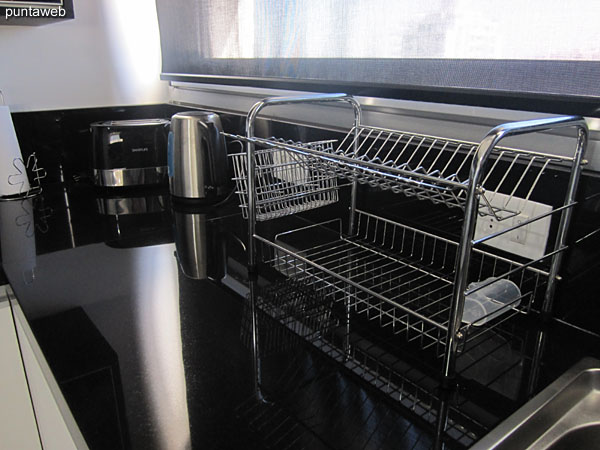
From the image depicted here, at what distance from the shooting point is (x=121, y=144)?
4.86ft

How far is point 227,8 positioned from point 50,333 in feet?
3.42

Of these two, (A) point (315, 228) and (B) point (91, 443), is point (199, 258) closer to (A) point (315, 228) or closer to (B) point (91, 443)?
(A) point (315, 228)

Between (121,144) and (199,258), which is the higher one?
(121,144)

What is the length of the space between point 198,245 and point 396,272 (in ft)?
1.56

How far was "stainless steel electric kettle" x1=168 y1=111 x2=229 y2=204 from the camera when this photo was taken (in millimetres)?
1298

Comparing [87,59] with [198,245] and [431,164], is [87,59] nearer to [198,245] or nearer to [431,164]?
[198,245]

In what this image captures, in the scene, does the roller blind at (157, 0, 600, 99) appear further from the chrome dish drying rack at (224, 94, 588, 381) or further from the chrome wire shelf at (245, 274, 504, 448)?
the chrome wire shelf at (245, 274, 504, 448)

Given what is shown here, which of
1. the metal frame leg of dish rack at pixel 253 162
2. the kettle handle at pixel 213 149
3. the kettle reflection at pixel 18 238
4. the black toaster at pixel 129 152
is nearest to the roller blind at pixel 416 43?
the metal frame leg of dish rack at pixel 253 162

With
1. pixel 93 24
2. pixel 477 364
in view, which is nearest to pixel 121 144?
pixel 93 24

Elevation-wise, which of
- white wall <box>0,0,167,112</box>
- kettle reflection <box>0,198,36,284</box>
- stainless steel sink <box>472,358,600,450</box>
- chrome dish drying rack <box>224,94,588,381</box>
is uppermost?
white wall <box>0,0,167,112</box>

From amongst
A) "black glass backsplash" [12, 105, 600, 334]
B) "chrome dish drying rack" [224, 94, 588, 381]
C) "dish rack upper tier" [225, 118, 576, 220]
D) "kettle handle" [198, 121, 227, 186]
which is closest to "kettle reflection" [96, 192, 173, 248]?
"black glass backsplash" [12, 105, 600, 334]

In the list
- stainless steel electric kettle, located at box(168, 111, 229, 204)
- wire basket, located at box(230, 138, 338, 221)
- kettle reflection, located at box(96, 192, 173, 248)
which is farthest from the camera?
stainless steel electric kettle, located at box(168, 111, 229, 204)

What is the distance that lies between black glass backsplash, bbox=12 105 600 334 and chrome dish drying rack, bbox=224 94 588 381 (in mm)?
24

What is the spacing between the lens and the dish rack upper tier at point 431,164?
27.4 inches
